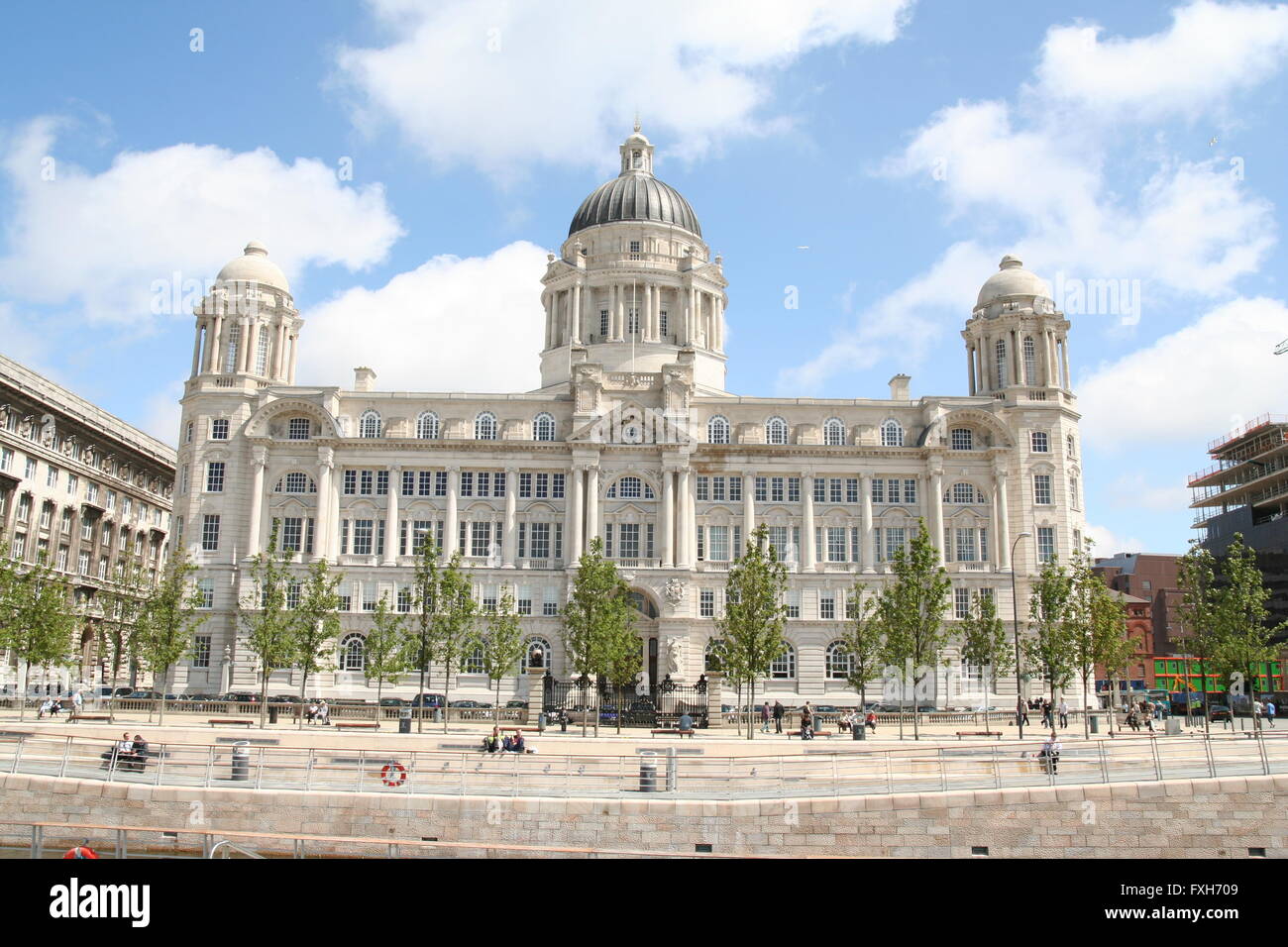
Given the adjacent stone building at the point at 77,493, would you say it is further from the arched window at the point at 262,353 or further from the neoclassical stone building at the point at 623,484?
the arched window at the point at 262,353

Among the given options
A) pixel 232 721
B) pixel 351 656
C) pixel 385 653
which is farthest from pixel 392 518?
pixel 232 721

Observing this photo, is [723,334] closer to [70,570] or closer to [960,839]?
[70,570]

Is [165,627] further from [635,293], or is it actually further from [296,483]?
[635,293]

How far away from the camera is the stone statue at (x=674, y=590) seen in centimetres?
7131

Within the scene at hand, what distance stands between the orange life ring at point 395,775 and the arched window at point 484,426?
4841cm

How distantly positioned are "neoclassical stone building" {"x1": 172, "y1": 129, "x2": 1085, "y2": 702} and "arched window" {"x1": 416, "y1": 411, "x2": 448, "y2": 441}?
6.1 inches

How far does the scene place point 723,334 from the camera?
93.3 metres

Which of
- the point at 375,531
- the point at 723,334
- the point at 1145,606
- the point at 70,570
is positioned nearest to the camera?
the point at 375,531

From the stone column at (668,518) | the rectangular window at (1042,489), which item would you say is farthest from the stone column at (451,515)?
the rectangular window at (1042,489)

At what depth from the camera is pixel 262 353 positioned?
78.3 metres
